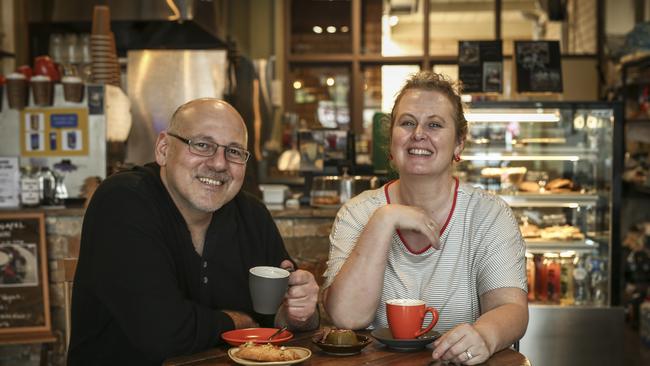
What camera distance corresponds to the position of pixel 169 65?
21.1 ft

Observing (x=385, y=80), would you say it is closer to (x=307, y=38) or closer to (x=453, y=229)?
(x=307, y=38)

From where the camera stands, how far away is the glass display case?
489 centimetres

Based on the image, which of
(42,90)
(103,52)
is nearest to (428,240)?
(42,90)

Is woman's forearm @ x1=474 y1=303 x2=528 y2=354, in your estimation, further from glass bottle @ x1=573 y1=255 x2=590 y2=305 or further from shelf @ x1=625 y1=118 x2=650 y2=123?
shelf @ x1=625 y1=118 x2=650 y2=123

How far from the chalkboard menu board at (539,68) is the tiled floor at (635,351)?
1837 mm

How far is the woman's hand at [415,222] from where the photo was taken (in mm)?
2197

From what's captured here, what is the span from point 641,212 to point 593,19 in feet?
7.66

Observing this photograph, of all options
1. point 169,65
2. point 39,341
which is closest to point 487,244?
point 39,341

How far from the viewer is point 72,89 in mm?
4832

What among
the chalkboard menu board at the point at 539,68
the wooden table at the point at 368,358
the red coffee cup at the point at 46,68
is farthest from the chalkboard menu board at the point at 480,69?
the wooden table at the point at 368,358

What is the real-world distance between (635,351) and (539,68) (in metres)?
2.23

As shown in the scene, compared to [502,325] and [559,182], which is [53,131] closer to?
[559,182]

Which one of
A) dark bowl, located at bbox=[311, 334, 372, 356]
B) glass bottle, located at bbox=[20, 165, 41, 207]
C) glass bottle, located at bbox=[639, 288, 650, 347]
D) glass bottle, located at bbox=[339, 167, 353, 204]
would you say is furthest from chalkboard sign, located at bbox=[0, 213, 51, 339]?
glass bottle, located at bbox=[639, 288, 650, 347]

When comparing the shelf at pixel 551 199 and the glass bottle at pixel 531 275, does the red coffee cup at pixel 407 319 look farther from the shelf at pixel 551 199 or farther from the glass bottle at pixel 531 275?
the glass bottle at pixel 531 275
